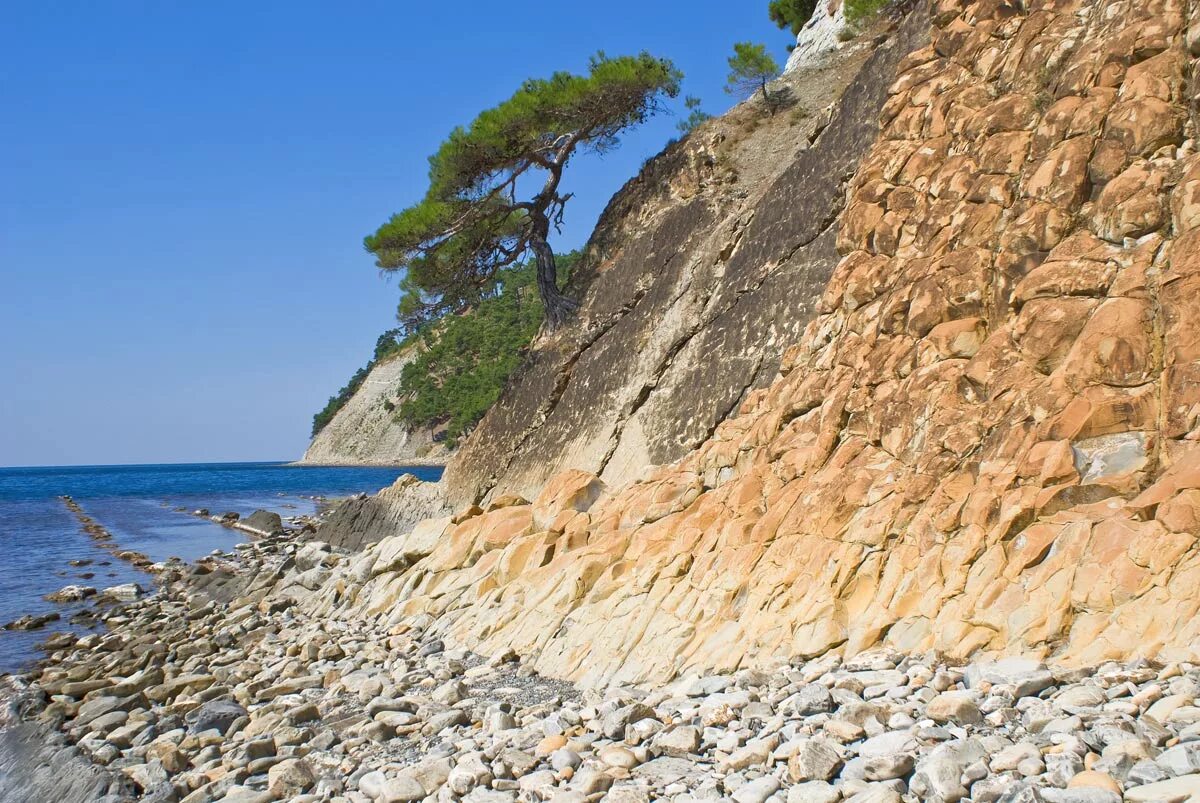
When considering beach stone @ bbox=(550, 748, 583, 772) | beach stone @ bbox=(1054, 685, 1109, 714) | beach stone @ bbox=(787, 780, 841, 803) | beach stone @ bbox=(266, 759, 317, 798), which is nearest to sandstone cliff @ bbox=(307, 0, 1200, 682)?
beach stone @ bbox=(1054, 685, 1109, 714)

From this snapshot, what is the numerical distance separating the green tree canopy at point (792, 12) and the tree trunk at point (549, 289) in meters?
24.2

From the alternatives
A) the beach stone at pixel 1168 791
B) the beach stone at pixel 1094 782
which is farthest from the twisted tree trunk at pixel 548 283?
the beach stone at pixel 1168 791

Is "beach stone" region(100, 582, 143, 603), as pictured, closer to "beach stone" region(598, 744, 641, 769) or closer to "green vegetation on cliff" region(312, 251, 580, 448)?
"beach stone" region(598, 744, 641, 769)

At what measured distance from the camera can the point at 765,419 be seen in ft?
38.2

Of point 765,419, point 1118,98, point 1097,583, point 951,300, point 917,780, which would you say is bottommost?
point 917,780

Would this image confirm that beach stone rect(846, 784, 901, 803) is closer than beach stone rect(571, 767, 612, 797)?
Yes

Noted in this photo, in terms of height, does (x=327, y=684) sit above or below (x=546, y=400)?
below

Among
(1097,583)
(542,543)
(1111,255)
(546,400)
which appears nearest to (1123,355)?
(1111,255)

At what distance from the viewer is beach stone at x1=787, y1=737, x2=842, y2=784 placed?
18.2 ft

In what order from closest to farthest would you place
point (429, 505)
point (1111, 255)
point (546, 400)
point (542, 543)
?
point (1111, 255)
point (542, 543)
point (546, 400)
point (429, 505)

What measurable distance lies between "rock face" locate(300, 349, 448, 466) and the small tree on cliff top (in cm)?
7638

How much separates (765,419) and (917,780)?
6750 millimetres

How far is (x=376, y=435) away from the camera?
115 metres

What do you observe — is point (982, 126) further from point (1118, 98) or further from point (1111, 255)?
point (1111, 255)
